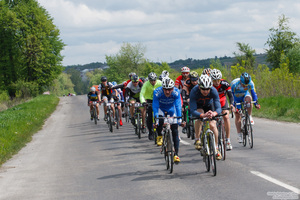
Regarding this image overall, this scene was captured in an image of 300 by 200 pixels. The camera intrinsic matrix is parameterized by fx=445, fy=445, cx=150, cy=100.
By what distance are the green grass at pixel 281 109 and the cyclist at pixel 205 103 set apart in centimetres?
950

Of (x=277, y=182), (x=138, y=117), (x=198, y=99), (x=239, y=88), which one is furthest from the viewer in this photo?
(x=138, y=117)

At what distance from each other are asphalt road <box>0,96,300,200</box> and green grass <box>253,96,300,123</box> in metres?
4.17

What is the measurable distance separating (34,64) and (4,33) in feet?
18.9

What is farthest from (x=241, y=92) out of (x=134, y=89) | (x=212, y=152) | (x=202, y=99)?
(x=134, y=89)

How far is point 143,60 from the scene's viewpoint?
119m

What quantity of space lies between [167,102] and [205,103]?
890 millimetres

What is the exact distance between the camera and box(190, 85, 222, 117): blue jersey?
8.61 metres

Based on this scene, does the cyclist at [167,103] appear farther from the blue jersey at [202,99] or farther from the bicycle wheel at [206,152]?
the bicycle wheel at [206,152]

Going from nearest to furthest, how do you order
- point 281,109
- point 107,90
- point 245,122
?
point 245,122, point 107,90, point 281,109

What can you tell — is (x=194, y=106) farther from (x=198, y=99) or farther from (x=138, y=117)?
(x=138, y=117)

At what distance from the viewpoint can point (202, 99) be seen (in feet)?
29.2

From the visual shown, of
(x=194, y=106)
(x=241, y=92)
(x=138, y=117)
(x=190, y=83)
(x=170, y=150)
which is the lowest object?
(x=170, y=150)

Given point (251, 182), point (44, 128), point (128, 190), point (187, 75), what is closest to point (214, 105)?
point (251, 182)

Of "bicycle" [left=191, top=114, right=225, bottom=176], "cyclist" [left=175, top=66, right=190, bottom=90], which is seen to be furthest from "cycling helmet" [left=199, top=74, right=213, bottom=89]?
"cyclist" [left=175, top=66, right=190, bottom=90]
